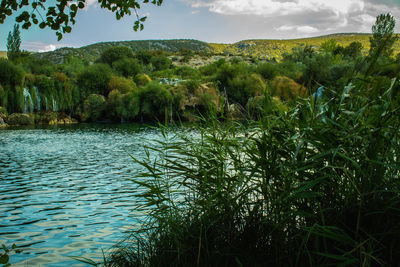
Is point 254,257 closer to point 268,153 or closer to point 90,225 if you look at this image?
point 268,153

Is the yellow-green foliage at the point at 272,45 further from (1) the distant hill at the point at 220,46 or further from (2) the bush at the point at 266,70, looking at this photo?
(2) the bush at the point at 266,70

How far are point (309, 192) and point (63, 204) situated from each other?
6.98 meters

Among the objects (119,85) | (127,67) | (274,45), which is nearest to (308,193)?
(119,85)

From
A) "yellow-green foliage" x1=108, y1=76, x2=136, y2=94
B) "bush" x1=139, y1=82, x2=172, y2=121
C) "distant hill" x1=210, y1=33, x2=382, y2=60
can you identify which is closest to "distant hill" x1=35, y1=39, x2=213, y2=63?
"distant hill" x1=210, y1=33, x2=382, y2=60

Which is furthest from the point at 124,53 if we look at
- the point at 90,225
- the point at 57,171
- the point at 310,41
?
the point at 310,41

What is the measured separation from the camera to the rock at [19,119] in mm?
35156

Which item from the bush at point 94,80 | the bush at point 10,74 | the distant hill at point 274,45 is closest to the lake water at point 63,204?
the bush at point 10,74

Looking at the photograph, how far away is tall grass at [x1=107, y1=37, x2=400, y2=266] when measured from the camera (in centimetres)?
259

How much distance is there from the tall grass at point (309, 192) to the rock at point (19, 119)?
1435 inches

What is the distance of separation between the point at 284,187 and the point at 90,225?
188 inches

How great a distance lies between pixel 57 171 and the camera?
40.3 feet

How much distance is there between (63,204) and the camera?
26.8 ft

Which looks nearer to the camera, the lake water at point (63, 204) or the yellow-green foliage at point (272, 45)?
the lake water at point (63, 204)

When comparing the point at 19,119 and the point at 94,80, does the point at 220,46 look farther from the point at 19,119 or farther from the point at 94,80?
the point at 19,119
